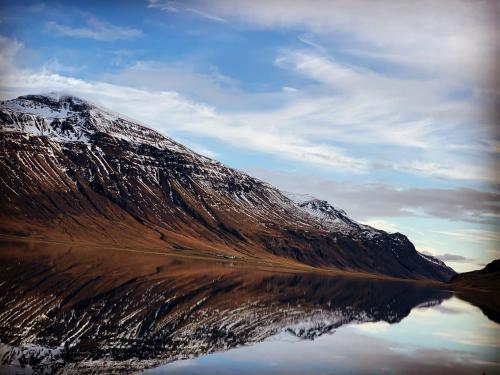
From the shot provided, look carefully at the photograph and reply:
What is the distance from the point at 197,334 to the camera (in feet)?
155

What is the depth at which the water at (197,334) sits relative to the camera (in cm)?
3525

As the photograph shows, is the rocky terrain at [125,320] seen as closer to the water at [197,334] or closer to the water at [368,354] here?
the water at [197,334]

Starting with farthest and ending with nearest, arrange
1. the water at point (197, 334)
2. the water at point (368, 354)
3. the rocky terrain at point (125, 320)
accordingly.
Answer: the water at point (368, 354)
the water at point (197, 334)
the rocky terrain at point (125, 320)

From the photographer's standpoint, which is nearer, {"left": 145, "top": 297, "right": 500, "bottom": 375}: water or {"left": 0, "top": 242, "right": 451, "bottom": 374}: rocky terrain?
{"left": 0, "top": 242, "right": 451, "bottom": 374}: rocky terrain

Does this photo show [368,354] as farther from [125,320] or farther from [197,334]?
[125,320]

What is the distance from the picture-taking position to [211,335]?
47531mm

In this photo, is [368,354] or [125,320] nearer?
[125,320]

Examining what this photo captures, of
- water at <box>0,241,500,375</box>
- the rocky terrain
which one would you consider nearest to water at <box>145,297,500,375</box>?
water at <box>0,241,500,375</box>

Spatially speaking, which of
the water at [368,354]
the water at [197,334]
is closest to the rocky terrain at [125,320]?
the water at [197,334]

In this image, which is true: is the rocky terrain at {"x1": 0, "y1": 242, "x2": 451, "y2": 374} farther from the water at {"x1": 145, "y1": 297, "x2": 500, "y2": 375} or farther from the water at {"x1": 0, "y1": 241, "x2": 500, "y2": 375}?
the water at {"x1": 145, "y1": 297, "x2": 500, "y2": 375}

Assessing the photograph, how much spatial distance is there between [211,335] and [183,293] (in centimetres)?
2731

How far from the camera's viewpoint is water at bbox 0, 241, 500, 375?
116ft

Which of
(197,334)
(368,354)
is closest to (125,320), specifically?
(197,334)

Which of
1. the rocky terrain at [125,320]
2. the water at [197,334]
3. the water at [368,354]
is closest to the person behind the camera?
the rocky terrain at [125,320]
